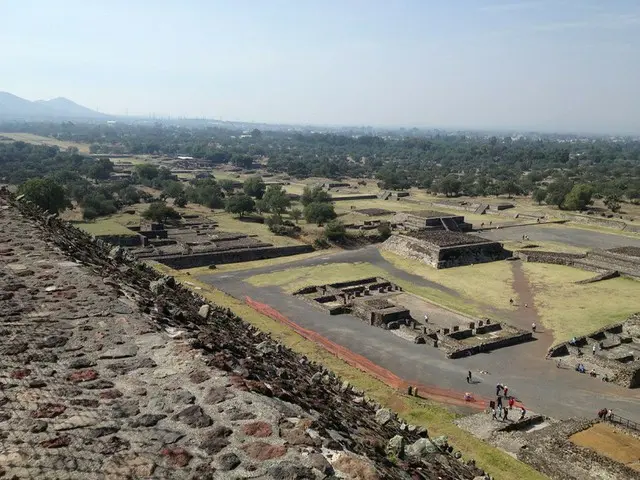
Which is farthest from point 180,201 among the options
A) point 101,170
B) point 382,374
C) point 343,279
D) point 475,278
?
point 382,374

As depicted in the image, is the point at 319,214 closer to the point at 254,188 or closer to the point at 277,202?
the point at 277,202

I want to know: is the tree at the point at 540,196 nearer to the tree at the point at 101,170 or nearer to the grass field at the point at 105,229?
the grass field at the point at 105,229

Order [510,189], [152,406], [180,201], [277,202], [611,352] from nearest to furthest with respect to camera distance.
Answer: [152,406]
[611,352]
[277,202]
[180,201]
[510,189]

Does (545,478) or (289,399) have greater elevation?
(289,399)

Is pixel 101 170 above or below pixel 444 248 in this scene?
above

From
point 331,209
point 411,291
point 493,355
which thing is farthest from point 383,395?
point 331,209

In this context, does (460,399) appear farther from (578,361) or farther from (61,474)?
(61,474)

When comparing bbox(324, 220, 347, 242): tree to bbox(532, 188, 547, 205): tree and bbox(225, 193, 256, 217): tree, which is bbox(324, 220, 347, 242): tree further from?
bbox(532, 188, 547, 205): tree
